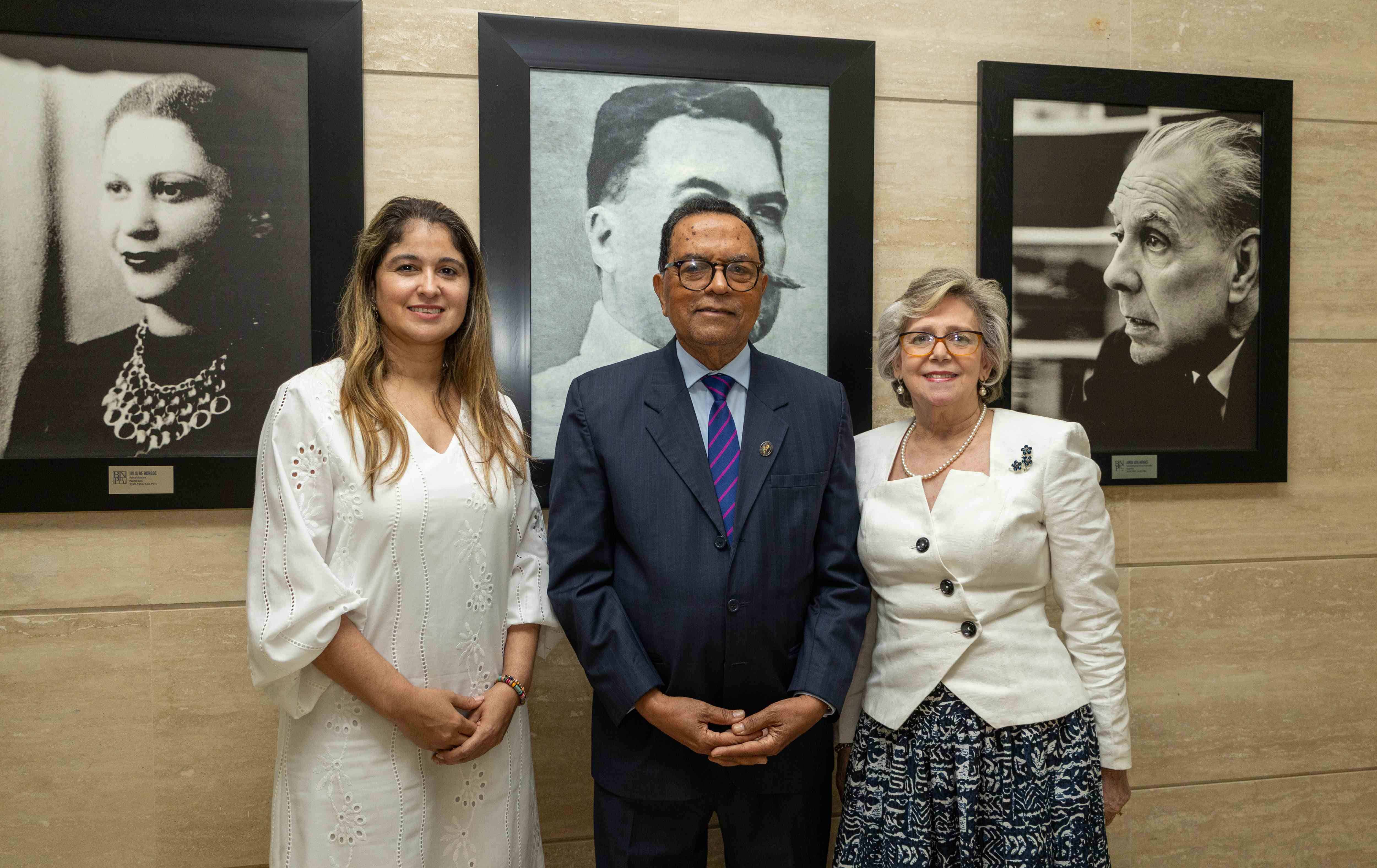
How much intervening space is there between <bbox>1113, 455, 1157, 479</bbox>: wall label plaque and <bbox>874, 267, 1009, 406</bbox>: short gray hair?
2.31 ft

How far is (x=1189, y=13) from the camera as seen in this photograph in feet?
7.41

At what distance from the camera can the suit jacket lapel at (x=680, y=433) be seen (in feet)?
5.06

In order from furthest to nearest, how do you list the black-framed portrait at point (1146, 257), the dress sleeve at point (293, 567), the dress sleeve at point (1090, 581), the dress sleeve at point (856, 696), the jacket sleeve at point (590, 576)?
the black-framed portrait at point (1146, 257)
the dress sleeve at point (856, 696)
the dress sleeve at point (1090, 581)
the jacket sleeve at point (590, 576)
the dress sleeve at point (293, 567)

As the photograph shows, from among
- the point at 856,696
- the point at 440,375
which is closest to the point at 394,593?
the point at 440,375

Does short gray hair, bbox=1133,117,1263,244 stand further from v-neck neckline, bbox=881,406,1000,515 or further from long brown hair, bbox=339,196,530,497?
long brown hair, bbox=339,196,530,497

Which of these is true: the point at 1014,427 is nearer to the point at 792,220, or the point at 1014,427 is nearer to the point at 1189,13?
the point at 792,220

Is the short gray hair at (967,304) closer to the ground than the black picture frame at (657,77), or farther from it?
closer to the ground

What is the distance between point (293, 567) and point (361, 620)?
5.8 inches

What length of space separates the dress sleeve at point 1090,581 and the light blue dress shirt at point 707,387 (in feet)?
2.00

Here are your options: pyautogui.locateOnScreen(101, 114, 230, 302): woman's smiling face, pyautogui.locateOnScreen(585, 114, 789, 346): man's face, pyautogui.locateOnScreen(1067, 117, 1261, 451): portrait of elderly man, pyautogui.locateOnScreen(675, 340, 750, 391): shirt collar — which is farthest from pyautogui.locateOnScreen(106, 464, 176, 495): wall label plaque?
pyautogui.locateOnScreen(1067, 117, 1261, 451): portrait of elderly man

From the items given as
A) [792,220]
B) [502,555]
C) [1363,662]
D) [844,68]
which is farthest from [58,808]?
[1363,662]

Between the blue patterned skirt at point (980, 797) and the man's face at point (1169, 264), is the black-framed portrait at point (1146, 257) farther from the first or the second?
the blue patterned skirt at point (980, 797)

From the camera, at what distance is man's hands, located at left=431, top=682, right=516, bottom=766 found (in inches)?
58.5

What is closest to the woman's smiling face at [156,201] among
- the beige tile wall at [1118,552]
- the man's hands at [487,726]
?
the beige tile wall at [1118,552]
